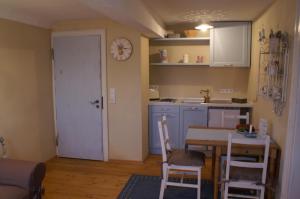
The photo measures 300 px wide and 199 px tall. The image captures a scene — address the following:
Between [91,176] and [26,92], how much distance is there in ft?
4.91

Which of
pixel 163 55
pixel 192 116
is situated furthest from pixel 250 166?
pixel 163 55

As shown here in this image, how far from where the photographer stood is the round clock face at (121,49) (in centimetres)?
392

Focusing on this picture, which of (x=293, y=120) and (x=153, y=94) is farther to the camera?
(x=153, y=94)

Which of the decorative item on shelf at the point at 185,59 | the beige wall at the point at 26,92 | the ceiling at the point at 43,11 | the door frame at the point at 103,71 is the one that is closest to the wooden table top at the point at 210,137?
the door frame at the point at 103,71

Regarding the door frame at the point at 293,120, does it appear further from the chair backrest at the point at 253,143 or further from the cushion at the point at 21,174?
the cushion at the point at 21,174

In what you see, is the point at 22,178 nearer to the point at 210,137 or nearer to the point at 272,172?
the point at 210,137

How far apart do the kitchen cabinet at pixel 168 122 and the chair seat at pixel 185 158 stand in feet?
3.99

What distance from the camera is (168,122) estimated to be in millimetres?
4387

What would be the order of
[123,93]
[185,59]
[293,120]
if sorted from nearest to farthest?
[293,120] < [123,93] < [185,59]

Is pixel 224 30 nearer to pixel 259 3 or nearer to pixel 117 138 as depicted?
pixel 259 3

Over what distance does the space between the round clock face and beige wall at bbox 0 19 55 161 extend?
1.09m

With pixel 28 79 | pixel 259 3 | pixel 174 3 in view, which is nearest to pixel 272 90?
pixel 259 3

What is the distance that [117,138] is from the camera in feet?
13.7

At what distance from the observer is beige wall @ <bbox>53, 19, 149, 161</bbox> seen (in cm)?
394
